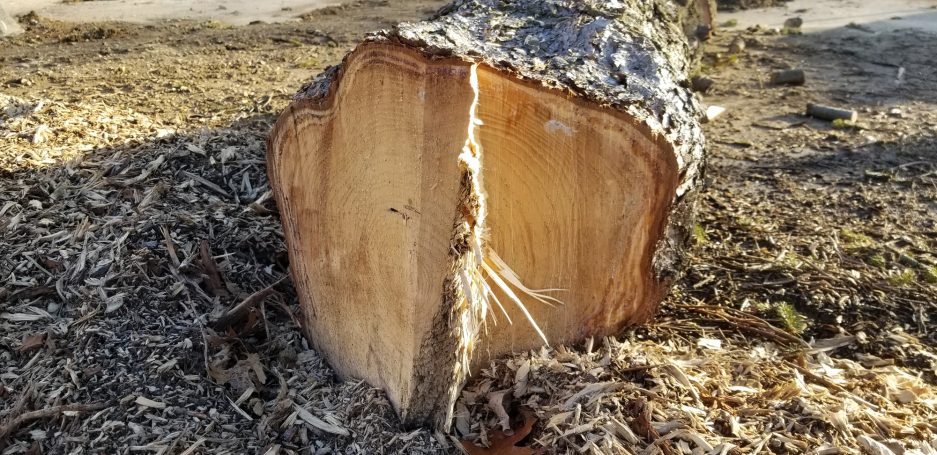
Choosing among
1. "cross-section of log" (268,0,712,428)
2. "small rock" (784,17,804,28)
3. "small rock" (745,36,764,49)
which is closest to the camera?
"cross-section of log" (268,0,712,428)

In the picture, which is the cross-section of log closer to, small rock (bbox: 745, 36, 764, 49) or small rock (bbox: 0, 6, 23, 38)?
small rock (bbox: 745, 36, 764, 49)

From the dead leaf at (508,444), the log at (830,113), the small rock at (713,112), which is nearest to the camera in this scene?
the dead leaf at (508,444)

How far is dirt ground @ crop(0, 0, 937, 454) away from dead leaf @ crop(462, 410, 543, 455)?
3 centimetres

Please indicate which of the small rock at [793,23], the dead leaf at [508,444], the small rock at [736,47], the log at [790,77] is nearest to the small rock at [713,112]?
the log at [790,77]

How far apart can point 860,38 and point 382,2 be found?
441cm

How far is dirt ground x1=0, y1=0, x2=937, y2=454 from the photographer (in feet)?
6.97

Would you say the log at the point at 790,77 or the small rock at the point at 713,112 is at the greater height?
the log at the point at 790,77

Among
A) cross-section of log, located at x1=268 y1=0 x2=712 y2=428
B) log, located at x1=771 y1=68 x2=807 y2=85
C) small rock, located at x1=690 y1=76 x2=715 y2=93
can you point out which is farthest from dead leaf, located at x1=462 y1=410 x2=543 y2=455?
log, located at x1=771 y1=68 x2=807 y2=85

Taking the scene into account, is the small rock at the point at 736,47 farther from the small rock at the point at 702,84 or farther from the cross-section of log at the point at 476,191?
the cross-section of log at the point at 476,191

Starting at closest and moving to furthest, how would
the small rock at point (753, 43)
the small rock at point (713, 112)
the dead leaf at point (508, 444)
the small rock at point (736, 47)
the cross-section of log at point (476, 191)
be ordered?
the cross-section of log at point (476, 191), the dead leaf at point (508, 444), the small rock at point (713, 112), the small rock at point (736, 47), the small rock at point (753, 43)

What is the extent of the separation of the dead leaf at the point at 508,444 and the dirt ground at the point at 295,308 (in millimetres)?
29

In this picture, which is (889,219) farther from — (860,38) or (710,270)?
(860,38)

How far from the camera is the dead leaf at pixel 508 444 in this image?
6.68 ft

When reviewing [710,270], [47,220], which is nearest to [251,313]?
[47,220]
